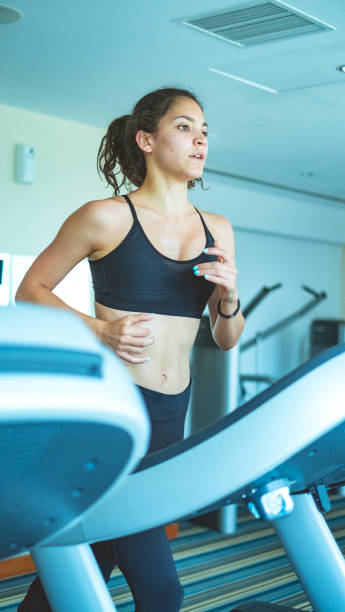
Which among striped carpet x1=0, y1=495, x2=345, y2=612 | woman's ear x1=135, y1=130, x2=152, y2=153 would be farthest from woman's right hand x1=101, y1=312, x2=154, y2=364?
striped carpet x1=0, y1=495, x2=345, y2=612

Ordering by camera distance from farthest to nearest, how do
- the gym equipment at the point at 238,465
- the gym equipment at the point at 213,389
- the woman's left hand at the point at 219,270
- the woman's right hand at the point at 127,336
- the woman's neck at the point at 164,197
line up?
the gym equipment at the point at 213,389 < the woman's neck at the point at 164,197 < the woman's left hand at the point at 219,270 < the woman's right hand at the point at 127,336 < the gym equipment at the point at 238,465

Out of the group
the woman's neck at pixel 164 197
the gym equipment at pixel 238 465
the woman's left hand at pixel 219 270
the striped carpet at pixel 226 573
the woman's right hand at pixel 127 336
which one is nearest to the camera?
the gym equipment at pixel 238 465

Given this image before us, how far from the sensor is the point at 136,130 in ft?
5.69

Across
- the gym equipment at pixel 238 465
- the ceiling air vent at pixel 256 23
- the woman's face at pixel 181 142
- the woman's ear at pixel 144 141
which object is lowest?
the gym equipment at pixel 238 465

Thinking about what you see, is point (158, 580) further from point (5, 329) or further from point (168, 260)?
point (5, 329)

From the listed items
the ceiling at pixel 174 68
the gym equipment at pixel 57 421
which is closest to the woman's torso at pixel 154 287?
the gym equipment at pixel 57 421

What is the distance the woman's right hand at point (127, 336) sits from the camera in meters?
1.20

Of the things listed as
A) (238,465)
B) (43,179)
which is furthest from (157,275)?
(43,179)

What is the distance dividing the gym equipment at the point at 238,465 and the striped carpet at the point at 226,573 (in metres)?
1.85

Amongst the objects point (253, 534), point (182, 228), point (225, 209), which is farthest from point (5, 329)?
point (225, 209)

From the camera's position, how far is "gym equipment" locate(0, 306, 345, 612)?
749mm

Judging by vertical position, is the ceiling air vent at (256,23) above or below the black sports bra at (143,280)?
above

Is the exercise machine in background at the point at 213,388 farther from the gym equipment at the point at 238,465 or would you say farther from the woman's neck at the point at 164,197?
the gym equipment at the point at 238,465

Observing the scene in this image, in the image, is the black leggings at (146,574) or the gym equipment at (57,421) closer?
the gym equipment at (57,421)
